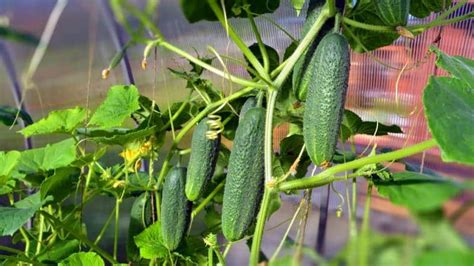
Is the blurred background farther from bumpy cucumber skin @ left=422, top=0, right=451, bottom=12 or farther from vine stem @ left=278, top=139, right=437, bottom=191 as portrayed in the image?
vine stem @ left=278, top=139, right=437, bottom=191

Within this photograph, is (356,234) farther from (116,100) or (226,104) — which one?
(116,100)

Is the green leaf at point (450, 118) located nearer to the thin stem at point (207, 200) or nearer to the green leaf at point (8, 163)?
the thin stem at point (207, 200)

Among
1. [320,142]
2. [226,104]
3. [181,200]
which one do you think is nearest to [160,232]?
[181,200]

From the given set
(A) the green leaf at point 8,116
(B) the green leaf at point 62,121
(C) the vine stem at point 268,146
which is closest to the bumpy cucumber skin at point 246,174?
(C) the vine stem at point 268,146

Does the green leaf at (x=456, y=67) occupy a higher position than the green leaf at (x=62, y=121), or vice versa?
the green leaf at (x=456, y=67)

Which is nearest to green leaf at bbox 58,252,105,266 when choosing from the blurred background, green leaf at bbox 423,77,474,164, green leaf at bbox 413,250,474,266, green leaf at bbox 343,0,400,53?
the blurred background
